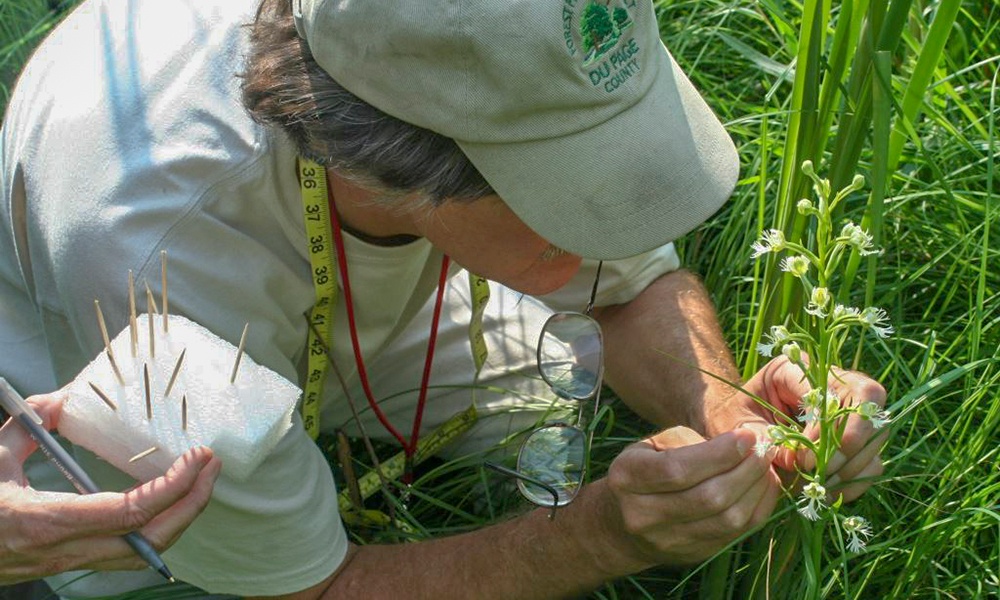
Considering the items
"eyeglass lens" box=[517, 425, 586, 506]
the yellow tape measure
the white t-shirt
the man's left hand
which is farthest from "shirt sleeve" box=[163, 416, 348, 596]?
the man's left hand

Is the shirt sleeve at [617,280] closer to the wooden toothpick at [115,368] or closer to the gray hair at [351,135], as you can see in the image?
the gray hair at [351,135]

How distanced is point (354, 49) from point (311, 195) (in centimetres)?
33

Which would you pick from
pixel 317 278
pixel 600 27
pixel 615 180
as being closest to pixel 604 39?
pixel 600 27

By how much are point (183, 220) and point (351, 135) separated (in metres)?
0.28

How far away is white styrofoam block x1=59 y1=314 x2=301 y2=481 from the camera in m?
1.52

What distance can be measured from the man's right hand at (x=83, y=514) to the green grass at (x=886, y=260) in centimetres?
73

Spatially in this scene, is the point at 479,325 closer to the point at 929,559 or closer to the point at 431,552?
the point at 431,552

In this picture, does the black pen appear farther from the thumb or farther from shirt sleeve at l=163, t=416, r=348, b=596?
the thumb

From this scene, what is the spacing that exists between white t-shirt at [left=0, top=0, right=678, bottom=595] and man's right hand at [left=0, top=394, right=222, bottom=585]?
0.81 feet

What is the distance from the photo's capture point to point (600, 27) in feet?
5.26

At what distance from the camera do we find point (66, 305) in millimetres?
1836

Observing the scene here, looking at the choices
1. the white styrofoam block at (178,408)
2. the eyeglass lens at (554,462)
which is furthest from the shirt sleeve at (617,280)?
the white styrofoam block at (178,408)

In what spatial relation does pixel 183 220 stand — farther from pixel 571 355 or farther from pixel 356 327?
pixel 571 355

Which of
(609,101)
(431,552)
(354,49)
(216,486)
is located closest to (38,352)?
(216,486)
